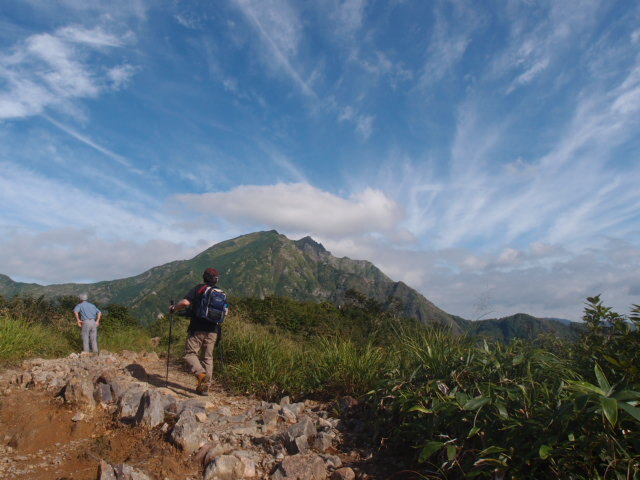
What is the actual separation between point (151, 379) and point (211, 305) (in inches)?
85.1

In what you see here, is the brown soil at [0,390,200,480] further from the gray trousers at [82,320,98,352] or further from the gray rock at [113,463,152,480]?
the gray trousers at [82,320,98,352]

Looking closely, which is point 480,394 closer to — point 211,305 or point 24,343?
point 211,305

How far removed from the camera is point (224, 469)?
12.8 feet

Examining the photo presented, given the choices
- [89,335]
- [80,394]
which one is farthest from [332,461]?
[89,335]

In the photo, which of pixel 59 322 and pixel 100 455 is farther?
pixel 59 322

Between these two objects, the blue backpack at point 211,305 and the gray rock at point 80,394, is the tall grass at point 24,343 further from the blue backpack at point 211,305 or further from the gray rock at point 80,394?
the blue backpack at point 211,305

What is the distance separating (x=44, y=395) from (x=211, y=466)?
3605 mm

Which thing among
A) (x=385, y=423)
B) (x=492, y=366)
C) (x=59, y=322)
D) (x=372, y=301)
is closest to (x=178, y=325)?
(x=59, y=322)

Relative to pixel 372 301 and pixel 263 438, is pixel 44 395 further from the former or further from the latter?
pixel 372 301

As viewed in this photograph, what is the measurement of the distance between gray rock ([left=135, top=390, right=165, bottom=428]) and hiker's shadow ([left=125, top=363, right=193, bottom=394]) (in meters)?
1.88

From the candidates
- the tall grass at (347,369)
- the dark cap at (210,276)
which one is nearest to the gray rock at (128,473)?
the tall grass at (347,369)

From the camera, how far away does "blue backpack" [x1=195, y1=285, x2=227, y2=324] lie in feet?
21.8

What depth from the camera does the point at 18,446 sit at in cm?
452

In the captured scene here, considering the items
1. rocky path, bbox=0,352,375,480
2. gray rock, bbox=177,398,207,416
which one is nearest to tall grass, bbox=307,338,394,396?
rocky path, bbox=0,352,375,480
